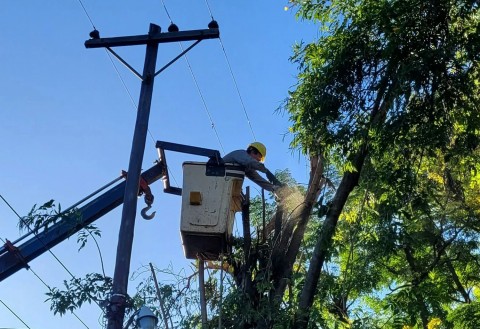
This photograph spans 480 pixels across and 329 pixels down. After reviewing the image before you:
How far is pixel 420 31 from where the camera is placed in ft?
26.5

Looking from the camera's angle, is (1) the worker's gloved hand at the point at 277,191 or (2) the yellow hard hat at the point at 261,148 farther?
(2) the yellow hard hat at the point at 261,148

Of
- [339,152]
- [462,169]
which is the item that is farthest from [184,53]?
[462,169]

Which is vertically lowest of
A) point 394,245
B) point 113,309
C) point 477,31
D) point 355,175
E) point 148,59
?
point 113,309

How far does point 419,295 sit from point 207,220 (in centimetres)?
357

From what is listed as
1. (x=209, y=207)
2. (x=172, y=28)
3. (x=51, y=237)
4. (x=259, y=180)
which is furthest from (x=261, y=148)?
(x=51, y=237)

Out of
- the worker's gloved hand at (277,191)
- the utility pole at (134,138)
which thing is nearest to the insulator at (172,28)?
the utility pole at (134,138)

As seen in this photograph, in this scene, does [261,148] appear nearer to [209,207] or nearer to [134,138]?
[209,207]

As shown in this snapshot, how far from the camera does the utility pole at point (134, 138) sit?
654cm

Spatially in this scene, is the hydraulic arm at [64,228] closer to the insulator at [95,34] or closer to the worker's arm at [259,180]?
the worker's arm at [259,180]

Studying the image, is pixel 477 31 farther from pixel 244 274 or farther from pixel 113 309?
pixel 113 309

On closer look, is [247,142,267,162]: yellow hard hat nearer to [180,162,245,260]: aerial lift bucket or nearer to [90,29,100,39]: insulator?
[180,162,245,260]: aerial lift bucket

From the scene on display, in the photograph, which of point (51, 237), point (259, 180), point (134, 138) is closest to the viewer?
point (134, 138)

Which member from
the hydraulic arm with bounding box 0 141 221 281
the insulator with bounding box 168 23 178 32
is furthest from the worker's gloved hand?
the insulator with bounding box 168 23 178 32

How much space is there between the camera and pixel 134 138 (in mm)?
7598
